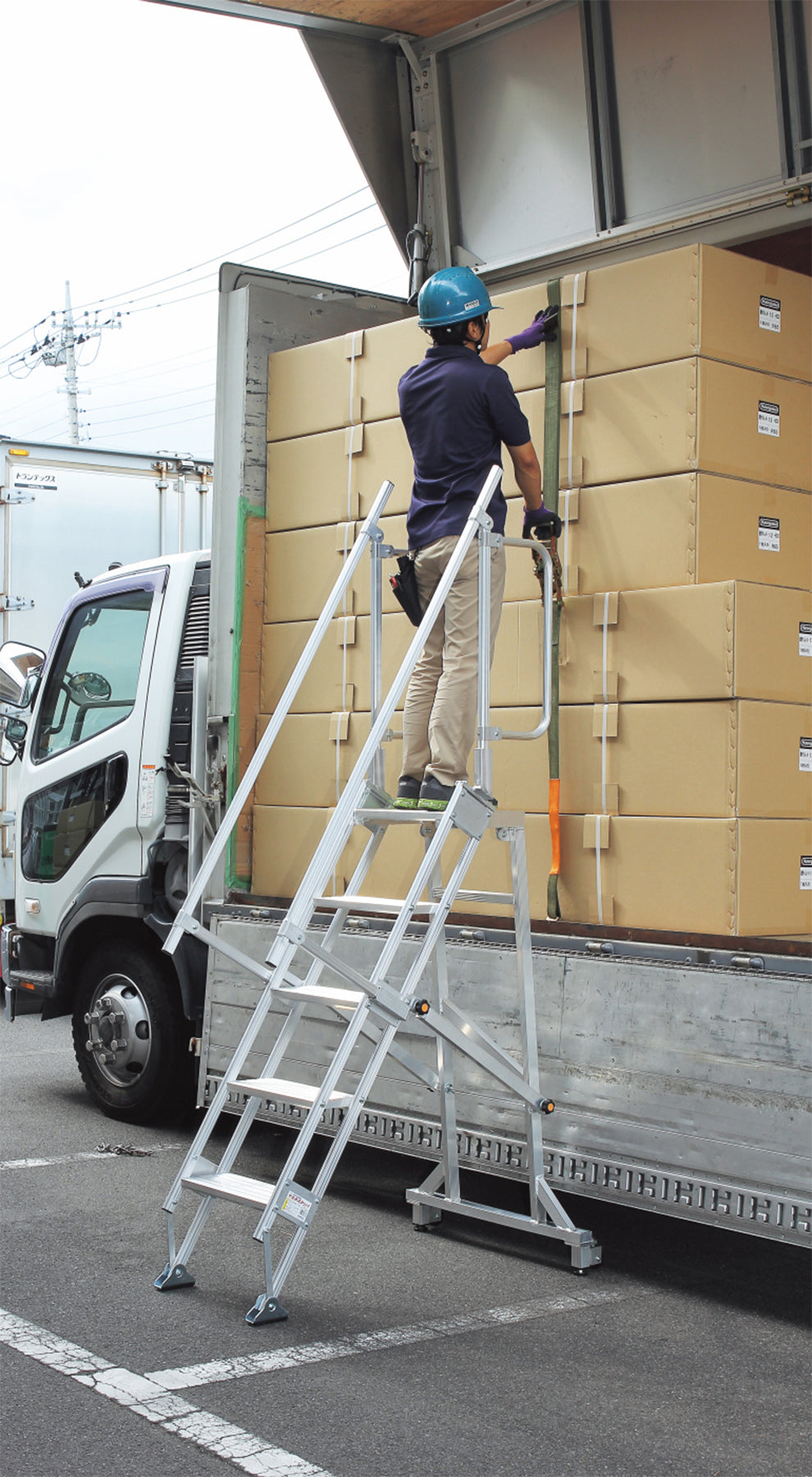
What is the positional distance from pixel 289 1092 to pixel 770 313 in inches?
114

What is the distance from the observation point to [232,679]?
6180mm

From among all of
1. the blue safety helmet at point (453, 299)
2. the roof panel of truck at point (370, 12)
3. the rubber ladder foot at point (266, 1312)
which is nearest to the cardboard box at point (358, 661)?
the blue safety helmet at point (453, 299)

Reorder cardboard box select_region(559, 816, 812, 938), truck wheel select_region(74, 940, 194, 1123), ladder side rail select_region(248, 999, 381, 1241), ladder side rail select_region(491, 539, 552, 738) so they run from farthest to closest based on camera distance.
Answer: truck wheel select_region(74, 940, 194, 1123) → ladder side rail select_region(491, 539, 552, 738) → cardboard box select_region(559, 816, 812, 938) → ladder side rail select_region(248, 999, 381, 1241)

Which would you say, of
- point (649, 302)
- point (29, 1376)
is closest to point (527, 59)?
point (649, 302)

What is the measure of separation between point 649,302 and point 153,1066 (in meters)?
3.81

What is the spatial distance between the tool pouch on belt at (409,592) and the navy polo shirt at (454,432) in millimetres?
83

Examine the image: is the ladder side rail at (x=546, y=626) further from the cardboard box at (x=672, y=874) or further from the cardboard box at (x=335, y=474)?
the cardboard box at (x=335, y=474)

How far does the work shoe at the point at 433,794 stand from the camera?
4.67 metres

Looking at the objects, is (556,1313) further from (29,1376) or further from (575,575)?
(575,575)

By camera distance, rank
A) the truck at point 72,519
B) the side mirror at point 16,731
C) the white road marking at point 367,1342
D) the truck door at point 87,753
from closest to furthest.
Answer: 1. the white road marking at point 367,1342
2. the truck door at point 87,753
3. the side mirror at point 16,731
4. the truck at point 72,519

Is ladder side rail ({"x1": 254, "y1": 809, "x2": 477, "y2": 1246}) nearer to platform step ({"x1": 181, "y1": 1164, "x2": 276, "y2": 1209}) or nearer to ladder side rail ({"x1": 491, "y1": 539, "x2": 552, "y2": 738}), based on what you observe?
platform step ({"x1": 181, "y1": 1164, "x2": 276, "y2": 1209})

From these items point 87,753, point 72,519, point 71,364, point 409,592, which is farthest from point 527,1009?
point 71,364

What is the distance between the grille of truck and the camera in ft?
21.8

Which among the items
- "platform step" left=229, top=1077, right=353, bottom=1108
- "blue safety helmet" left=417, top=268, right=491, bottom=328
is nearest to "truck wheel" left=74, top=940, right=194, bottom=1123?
"platform step" left=229, top=1077, right=353, bottom=1108
